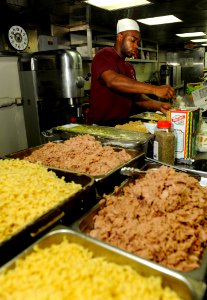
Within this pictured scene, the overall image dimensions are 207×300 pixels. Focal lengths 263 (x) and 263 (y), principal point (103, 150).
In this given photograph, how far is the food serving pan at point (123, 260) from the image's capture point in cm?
85

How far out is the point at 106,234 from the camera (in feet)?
3.91

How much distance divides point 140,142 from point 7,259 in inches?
53.6

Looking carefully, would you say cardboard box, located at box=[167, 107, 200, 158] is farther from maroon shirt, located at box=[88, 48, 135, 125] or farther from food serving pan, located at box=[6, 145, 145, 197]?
A: maroon shirt, located at box=[88, 48, 135, 125]

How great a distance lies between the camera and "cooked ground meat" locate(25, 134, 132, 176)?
1791 mm

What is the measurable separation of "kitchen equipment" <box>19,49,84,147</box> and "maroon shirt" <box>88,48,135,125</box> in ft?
1.58

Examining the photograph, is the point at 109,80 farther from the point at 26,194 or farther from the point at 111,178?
the point at 26,194

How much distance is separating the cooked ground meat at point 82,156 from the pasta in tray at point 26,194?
0.25 m

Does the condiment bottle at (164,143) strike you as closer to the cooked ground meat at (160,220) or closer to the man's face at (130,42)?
the cooked ground meat at (160,220)

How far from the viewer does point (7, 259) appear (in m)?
0.98

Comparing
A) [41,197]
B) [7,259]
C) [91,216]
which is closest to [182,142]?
[91,216]

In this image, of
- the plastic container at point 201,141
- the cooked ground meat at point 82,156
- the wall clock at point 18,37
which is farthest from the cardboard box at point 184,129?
the wall clock at point 18,37

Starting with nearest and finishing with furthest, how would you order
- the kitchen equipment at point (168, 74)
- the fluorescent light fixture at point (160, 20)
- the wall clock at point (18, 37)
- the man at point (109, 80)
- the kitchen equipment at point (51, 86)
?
the man at point (109, 80), the kitchen equipment at point (51, 86), the wall clock at point (18, 37), the fluorescent light fixture at point (160, 20), the kitchen equipment at point (168, 74)

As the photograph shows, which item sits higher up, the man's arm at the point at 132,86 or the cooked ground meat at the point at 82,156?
the man's arm at the point at 132,86

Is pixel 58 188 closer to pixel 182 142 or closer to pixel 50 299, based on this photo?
pixel 50 299
